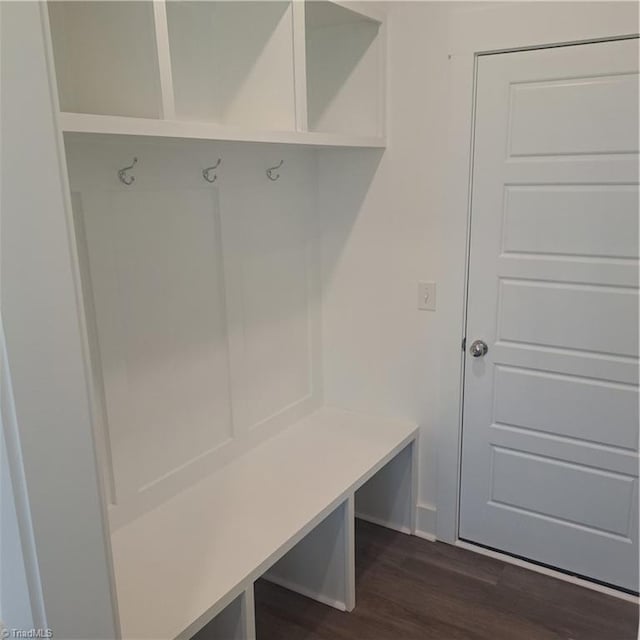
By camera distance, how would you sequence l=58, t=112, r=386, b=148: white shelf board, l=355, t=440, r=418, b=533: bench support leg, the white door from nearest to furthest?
l=58, t=112, r=386, b=148: white shelf board → the white door → l=355, t=440, r=418, b=533: bench support leg

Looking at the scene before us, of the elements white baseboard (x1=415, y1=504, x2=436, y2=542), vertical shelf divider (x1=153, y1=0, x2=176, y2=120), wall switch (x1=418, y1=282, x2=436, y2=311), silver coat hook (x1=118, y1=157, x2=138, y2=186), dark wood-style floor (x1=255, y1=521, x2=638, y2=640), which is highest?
vertical shelf divider (x1=153, y1=0, x2=176, y2=120)

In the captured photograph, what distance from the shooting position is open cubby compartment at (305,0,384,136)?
243cm

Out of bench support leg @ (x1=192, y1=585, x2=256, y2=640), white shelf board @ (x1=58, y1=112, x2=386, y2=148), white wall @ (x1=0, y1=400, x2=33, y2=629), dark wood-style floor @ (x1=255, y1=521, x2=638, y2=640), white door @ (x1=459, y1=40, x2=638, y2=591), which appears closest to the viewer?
white wall @ (x1=0, y1=400, x2=33, y2=629)

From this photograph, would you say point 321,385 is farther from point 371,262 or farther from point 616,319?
point 616,319

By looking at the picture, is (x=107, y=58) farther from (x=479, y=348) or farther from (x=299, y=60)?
(x=479, y=348)

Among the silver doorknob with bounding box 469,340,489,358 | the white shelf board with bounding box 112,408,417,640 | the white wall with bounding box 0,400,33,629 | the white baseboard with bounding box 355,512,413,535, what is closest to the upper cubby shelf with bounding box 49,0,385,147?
the white wall with bounding box 0,400,33,629

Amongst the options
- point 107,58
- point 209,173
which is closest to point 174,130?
point 107,58

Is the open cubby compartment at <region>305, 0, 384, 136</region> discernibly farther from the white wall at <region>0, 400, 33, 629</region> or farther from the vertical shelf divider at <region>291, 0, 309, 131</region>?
the white wall at <region>0, 400, 33, 629</region>

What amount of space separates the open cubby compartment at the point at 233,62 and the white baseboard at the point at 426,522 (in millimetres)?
1754

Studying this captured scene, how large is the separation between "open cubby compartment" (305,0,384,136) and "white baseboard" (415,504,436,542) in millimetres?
1642

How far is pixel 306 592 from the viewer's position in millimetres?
2428

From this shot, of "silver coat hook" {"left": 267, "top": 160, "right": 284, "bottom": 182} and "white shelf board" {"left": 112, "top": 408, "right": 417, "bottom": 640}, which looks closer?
"white shelf board" {"left": 112, "top": 408, "right": 417, "bottom": 640}

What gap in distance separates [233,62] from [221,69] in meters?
0.06

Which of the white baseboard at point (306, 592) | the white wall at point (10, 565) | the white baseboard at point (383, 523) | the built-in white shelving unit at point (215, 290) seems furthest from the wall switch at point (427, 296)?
the white wall at point (10, 565)
